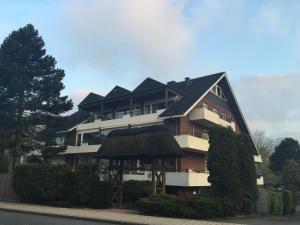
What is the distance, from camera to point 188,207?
21.3 m

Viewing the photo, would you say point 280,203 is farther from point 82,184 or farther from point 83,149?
point 83,149

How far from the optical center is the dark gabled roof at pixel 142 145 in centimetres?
2519

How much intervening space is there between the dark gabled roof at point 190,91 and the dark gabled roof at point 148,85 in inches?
71.3

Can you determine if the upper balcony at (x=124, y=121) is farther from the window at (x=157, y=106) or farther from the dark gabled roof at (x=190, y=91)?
the window at (x=157, y=106)

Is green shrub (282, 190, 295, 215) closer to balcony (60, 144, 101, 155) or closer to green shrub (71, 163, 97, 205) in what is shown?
green shrub (71, 163, 97, 205)

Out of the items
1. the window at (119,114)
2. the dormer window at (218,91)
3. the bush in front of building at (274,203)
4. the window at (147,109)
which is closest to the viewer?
the bush in front of building at (274,203)

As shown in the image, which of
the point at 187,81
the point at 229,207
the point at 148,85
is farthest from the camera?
the point at 187,81

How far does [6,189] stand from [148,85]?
18.3 metres

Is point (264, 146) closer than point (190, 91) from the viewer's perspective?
No

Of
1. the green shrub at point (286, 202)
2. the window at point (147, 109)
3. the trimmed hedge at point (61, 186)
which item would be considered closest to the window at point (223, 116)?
the window at point (147, 109)

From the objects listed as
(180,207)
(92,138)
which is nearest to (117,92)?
(92,138)

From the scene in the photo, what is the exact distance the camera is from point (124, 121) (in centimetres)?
4312

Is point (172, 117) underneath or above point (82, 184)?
above

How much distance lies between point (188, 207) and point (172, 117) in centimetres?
1728
